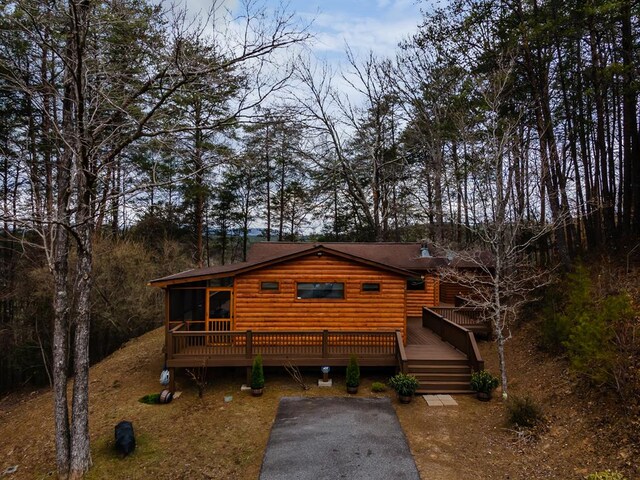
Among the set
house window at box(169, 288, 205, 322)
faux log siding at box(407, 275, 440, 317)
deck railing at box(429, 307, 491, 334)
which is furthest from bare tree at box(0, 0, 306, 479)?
faux log siding at box(407, 275, 440, 317)

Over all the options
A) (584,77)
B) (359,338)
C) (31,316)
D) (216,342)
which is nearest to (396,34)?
(584,77)

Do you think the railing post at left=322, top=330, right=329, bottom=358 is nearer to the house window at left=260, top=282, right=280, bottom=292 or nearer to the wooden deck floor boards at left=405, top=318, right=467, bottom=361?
the house window at left=260, top=282, right=280, bottom=292

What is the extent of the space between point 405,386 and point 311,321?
386cm

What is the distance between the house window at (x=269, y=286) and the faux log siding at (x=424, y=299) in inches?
329

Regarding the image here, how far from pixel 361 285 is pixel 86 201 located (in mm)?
8145

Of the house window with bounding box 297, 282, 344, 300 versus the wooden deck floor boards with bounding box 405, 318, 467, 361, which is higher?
the house window with bounding box 297, 282, 344, 300

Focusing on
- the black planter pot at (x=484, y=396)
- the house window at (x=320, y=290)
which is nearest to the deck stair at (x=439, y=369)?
the black planter pot at (x=484, y=396)

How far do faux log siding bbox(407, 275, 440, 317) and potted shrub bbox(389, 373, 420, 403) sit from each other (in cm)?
853

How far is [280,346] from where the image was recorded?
11445 mm

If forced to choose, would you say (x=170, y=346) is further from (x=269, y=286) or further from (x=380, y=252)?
(x=380, y=252)

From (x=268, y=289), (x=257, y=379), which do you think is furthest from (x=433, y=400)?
(x=268, y=289)

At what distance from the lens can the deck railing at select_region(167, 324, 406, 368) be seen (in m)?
11.0

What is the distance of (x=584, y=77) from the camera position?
14.1m

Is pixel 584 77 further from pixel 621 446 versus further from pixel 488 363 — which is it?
pixel 621 446
